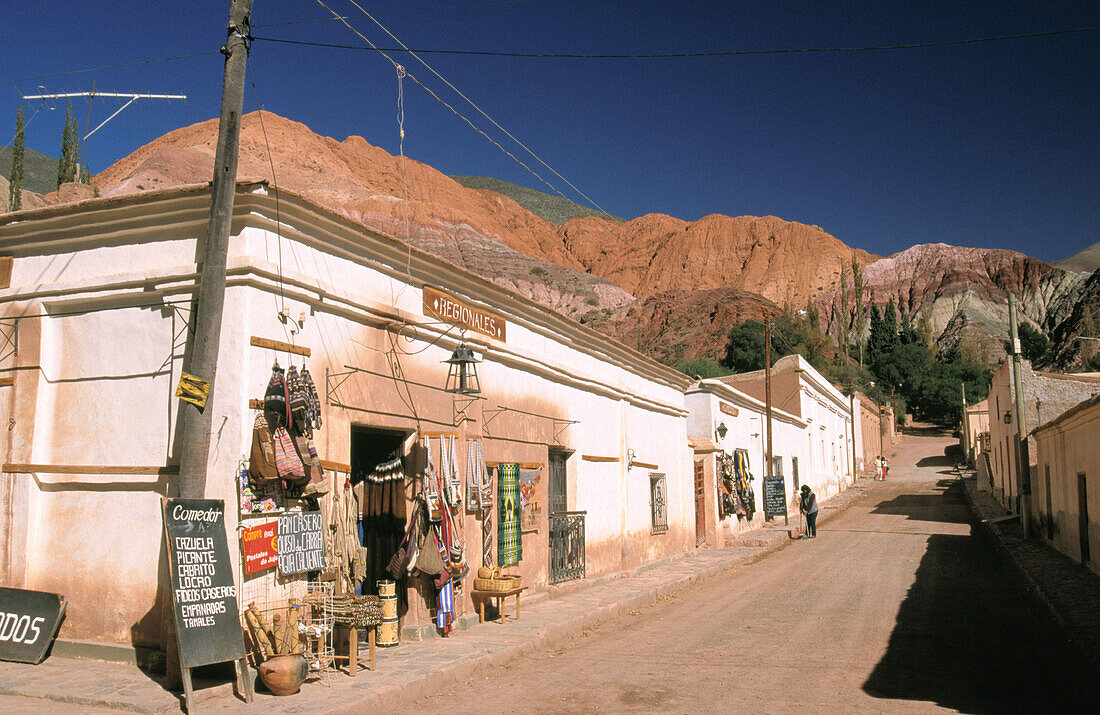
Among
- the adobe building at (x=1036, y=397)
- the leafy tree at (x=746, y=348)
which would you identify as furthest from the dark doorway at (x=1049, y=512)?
the leafy tree at (x=746, y=348)

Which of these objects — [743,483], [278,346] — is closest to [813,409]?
[743,483]

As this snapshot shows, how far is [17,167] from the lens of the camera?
3984 cm

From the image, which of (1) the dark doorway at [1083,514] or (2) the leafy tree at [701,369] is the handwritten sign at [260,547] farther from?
(2) the leafy tree at [701,369]

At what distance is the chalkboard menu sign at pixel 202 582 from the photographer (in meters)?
6.40

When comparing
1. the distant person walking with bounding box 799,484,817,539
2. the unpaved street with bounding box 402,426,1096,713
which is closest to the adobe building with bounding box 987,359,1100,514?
the distant person walking with bounding box 799,484,817,539

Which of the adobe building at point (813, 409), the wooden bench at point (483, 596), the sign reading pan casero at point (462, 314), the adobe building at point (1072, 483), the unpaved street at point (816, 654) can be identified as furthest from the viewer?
the adobe building at point (813, 409)

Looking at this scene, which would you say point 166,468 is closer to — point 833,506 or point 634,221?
point 833,506

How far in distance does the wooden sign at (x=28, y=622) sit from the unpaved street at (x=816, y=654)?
11.4 ft

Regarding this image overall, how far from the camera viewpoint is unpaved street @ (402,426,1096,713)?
698 centimetres

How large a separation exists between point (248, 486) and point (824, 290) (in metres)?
126

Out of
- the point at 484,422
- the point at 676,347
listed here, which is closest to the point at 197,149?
the point at 676,347

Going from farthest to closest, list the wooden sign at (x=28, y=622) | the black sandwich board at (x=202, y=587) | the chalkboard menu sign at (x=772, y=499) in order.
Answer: the chalkboard menu sign at (x=772, y=499), the wooden sign at (x=28, y=622), the black sandwich board at (x=202, y=587)

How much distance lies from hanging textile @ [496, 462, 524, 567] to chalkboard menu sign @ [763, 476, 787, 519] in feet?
57.8

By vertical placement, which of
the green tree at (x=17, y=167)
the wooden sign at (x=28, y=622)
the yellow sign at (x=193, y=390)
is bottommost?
the wooden sign at (x=28, y=622)
